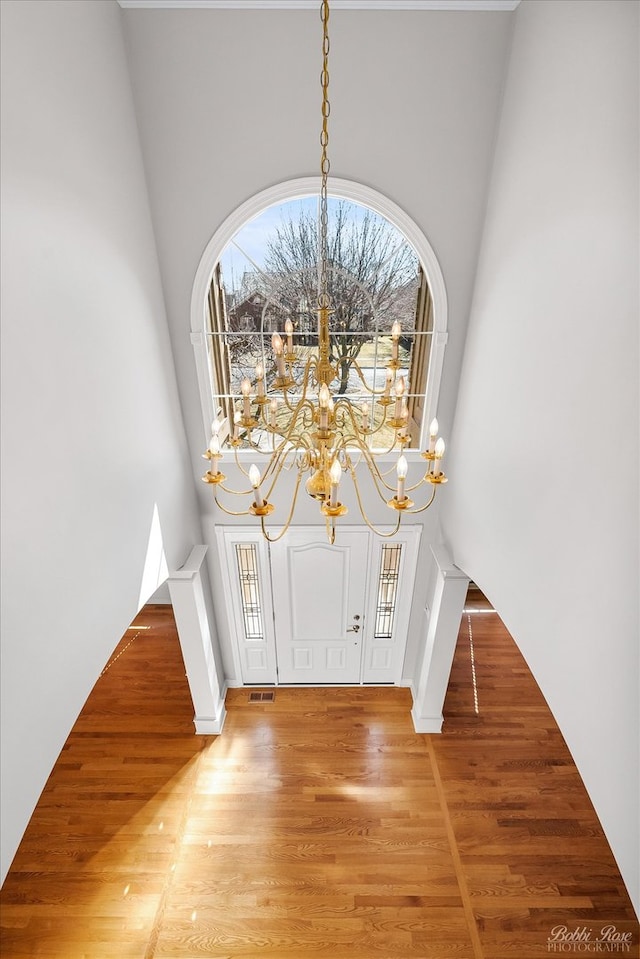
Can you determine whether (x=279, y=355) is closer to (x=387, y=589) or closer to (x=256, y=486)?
(x=256, y=486)

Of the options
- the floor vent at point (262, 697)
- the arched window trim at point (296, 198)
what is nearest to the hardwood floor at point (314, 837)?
the floor vent at point (262, 697)

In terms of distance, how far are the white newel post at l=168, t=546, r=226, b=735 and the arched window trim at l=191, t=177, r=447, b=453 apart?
1373mm

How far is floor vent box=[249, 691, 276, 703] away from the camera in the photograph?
17.1 ft

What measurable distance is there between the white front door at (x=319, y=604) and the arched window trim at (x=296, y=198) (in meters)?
1.52

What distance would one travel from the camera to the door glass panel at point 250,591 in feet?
15.4

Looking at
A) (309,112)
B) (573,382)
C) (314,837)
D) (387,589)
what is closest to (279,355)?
(573,382)

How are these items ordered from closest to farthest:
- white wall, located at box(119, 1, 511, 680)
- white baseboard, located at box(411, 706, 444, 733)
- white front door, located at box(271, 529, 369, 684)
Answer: white wall, located at box(119, 1, 511, 680), white front door, located at box(271, 529, 369, 684), white baseboard, located at box(411, 706, 444, 733)

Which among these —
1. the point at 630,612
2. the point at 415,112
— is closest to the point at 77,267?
the point at 415,112

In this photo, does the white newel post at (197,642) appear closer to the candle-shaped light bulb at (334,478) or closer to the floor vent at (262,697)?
the floor vent at (262,697)

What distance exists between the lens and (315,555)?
4.69 m

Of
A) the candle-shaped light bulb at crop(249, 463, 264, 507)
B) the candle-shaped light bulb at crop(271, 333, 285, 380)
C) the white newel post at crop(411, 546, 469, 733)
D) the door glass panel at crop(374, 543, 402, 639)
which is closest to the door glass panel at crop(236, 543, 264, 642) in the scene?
the door glass panel at crop(374, 543, 402, 639)

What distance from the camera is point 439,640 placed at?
4449mm

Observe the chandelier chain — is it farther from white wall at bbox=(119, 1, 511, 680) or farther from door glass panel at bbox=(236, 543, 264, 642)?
door glass panel at bbox=(236, 543, 264, 642)

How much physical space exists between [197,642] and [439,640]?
6.93 feet
